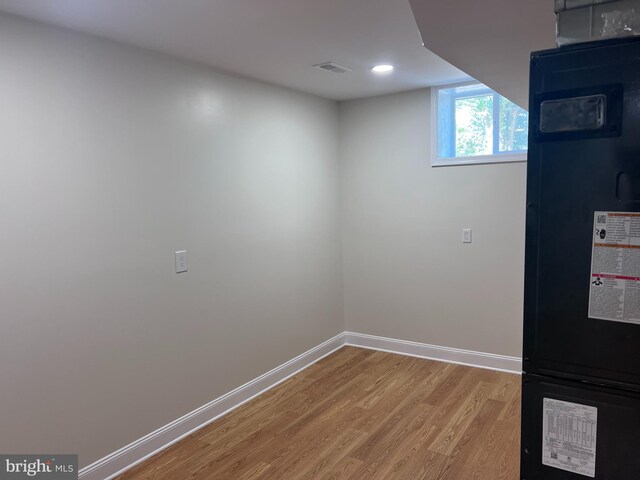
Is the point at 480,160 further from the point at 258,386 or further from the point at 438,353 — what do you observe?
the point at 258,386

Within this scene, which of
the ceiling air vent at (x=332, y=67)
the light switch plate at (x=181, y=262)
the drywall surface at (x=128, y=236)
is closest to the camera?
the drywall surface at (x=128, y=236)

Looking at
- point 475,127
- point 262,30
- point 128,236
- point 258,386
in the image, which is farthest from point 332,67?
point 258,386

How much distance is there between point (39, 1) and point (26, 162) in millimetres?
691

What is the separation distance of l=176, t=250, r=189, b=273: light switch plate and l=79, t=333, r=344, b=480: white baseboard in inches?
36.8

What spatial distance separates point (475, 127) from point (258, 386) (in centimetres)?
269

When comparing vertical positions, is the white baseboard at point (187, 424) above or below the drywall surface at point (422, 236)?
below

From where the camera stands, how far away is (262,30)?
2.27 metres

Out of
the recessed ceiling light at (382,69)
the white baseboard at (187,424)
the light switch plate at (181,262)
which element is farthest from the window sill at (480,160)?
the light switch plate at (181,262)

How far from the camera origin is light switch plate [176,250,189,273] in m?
2.81

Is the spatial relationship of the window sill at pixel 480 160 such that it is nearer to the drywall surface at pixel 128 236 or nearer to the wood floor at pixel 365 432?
the drywall surface at pixel 128 236

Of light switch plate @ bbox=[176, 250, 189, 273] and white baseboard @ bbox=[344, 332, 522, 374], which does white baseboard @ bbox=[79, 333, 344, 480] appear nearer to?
white baseboard @ bbox=[344, 332, 522, 374]

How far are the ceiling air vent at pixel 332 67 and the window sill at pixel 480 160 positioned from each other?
4.00 feet

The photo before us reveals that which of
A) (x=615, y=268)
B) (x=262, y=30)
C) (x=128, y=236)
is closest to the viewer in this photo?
(x=615, y=268)

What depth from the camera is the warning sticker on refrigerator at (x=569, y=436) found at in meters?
0.97
